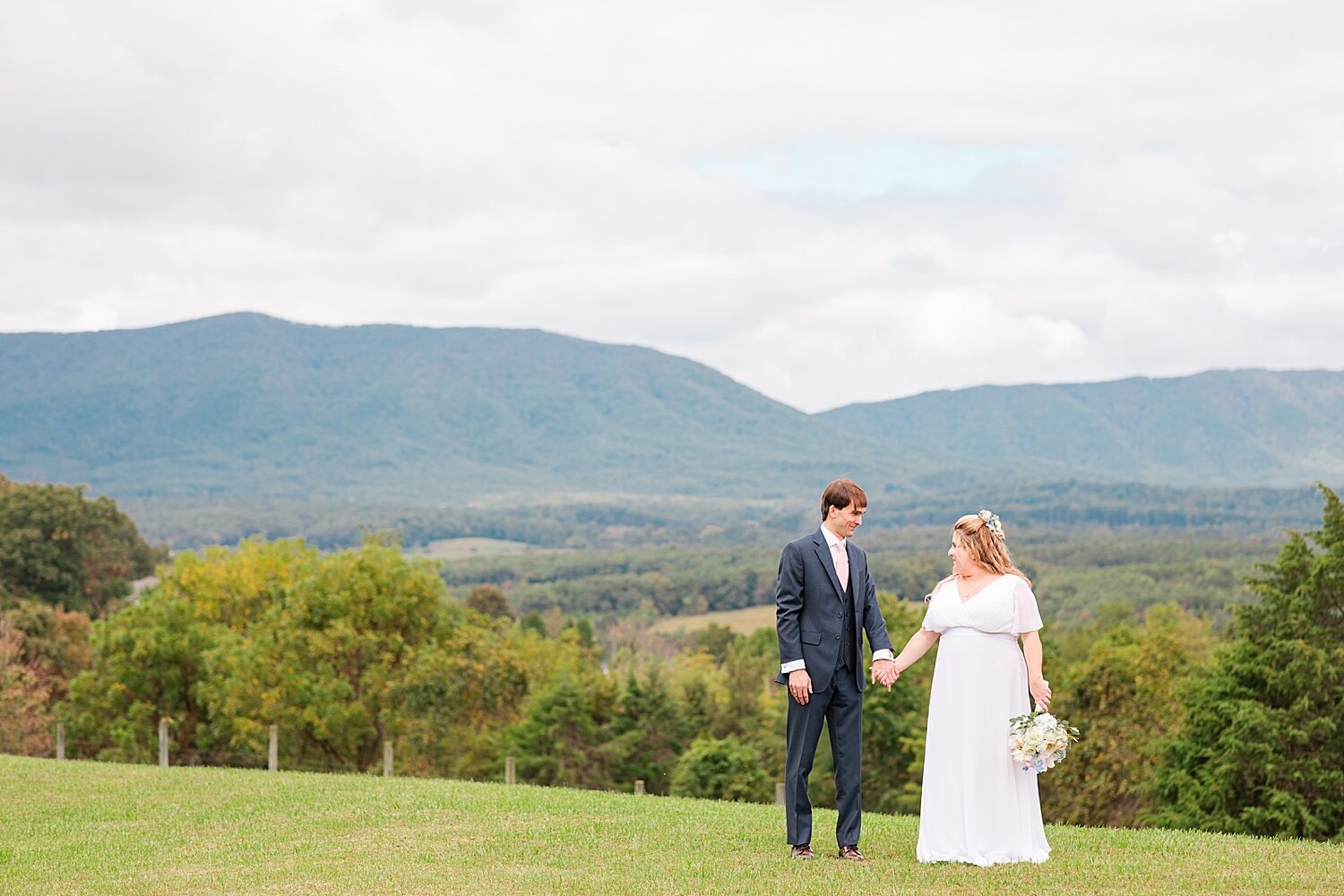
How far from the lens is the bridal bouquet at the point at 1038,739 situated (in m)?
10.3

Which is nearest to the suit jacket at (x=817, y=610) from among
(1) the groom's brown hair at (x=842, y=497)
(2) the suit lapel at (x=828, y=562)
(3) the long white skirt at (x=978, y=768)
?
(2) the suit lapel at (x=828, y=562)

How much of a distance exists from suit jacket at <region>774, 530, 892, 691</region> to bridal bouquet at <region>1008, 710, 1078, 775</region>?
3.97ft

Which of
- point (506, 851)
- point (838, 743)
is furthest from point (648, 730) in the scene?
point (838, 743)

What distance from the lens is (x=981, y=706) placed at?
Answer: 34.9 feet

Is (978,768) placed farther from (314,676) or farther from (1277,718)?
(314,676)

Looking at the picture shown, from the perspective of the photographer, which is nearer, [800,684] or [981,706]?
[800,684]

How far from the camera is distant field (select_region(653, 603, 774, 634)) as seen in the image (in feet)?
553

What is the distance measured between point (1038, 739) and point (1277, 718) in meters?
19.5

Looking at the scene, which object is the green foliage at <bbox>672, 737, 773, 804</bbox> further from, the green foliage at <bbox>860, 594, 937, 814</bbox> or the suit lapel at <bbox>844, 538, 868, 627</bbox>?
the suit lapel at <bbox>844, 538, 868, 627</bbox>

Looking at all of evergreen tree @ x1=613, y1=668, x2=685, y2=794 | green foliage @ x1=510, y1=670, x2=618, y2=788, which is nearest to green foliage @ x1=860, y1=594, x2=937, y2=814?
evergreen tree @ x1=613, y1=668, x2=685, y2=794

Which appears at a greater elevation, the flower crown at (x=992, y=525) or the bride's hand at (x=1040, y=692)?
the flower crown at (x=992, y=525)

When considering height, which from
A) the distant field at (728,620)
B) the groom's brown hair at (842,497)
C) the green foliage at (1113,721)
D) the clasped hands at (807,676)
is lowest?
the distant field at (728,620)

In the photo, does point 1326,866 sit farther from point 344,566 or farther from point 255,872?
point 344,566

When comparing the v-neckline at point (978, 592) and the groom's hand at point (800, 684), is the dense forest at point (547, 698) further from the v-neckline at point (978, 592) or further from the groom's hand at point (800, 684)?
the groom's hand at point (800, 684)
